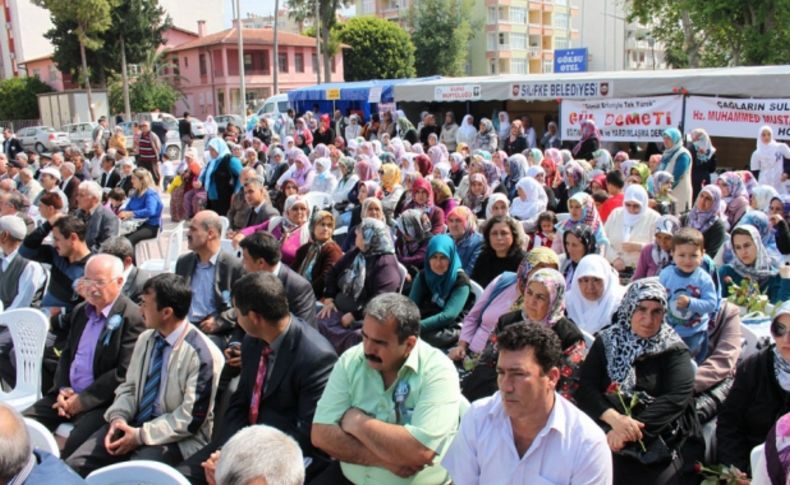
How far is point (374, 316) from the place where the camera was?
278cm

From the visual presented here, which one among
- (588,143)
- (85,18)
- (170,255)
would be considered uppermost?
(85,18)

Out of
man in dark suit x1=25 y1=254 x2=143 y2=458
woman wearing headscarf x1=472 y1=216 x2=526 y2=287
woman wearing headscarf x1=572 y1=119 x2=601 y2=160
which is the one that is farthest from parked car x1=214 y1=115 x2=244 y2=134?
man in dark suit x1=25 y1=254 x2=143 y2=458

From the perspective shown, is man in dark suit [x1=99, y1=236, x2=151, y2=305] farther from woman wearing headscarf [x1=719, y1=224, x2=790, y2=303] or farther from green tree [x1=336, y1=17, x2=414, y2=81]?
green tree [x1=336, y1=17, x2=414, y2=81]

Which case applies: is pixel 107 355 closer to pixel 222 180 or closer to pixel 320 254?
pixel 320 254

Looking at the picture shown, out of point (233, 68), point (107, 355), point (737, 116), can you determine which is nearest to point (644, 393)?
point (107, 355)

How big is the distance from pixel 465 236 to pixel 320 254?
1202mm

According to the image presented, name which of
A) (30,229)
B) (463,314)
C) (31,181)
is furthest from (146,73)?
(463,314)

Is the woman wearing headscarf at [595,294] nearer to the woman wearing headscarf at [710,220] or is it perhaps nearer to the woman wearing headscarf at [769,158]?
the woman wearing headscarf at [710,220]

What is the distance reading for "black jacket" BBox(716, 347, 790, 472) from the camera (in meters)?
3.04

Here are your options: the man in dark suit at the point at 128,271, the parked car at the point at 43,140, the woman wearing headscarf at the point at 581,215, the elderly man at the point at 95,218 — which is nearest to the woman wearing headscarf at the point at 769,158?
the woman wearing headscarf at the point at 581,215

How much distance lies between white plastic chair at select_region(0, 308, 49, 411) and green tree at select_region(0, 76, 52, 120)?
4331 centimetres

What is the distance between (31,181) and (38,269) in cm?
552

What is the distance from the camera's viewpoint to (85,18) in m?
34.0

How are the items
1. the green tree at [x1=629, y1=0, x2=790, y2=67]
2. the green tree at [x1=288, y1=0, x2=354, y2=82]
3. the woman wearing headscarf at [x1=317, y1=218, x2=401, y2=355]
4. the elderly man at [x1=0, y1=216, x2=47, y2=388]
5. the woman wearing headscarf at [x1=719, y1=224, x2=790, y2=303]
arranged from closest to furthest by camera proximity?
the woman wearing headscarf at [x1=317, y1=218, x2=401, y2=355] → the woman wearing headscarf at [x1=719, y1=224, x2=790, y2=303] → the elderly man at [x1=0, y1=216, x2=47, y2=388] → the green tree at [x1=629, y1=0, x2=790, y2=67] → the green tree at [x1=288, y1=0, x2=354, y2=82]
